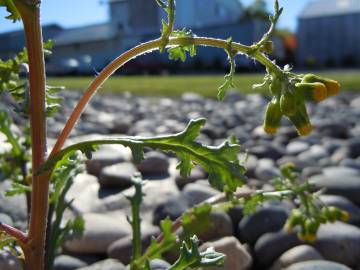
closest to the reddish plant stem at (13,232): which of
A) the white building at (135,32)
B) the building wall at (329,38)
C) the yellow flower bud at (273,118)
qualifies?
the yellow flower bud at (273,118)

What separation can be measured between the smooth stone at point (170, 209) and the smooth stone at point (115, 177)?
24.9 inches

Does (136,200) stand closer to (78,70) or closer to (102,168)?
(102,168)

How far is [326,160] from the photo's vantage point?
4.29m

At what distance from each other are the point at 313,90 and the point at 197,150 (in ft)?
0.97

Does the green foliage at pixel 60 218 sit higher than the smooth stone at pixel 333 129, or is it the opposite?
the green foliage at pixel 60 218

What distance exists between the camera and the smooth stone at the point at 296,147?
15.7 feet

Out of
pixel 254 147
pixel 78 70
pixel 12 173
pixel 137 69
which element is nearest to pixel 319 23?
pixel 137 69

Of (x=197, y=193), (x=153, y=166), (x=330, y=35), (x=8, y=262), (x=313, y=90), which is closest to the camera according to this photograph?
(x=313, y=90)

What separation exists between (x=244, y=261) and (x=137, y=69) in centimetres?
2787

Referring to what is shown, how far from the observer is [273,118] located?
1.26m

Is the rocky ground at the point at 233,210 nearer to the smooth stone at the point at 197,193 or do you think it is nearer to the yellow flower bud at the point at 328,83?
the smooth stone at the point at 197,193

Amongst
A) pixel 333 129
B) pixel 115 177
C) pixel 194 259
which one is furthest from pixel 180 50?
→ pixel 333 129

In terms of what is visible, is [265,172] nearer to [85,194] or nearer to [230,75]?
[85,194]

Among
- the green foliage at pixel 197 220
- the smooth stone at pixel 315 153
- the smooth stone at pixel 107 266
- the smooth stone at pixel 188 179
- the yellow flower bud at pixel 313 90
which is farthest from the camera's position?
the smooth stone at pixel 315 153
